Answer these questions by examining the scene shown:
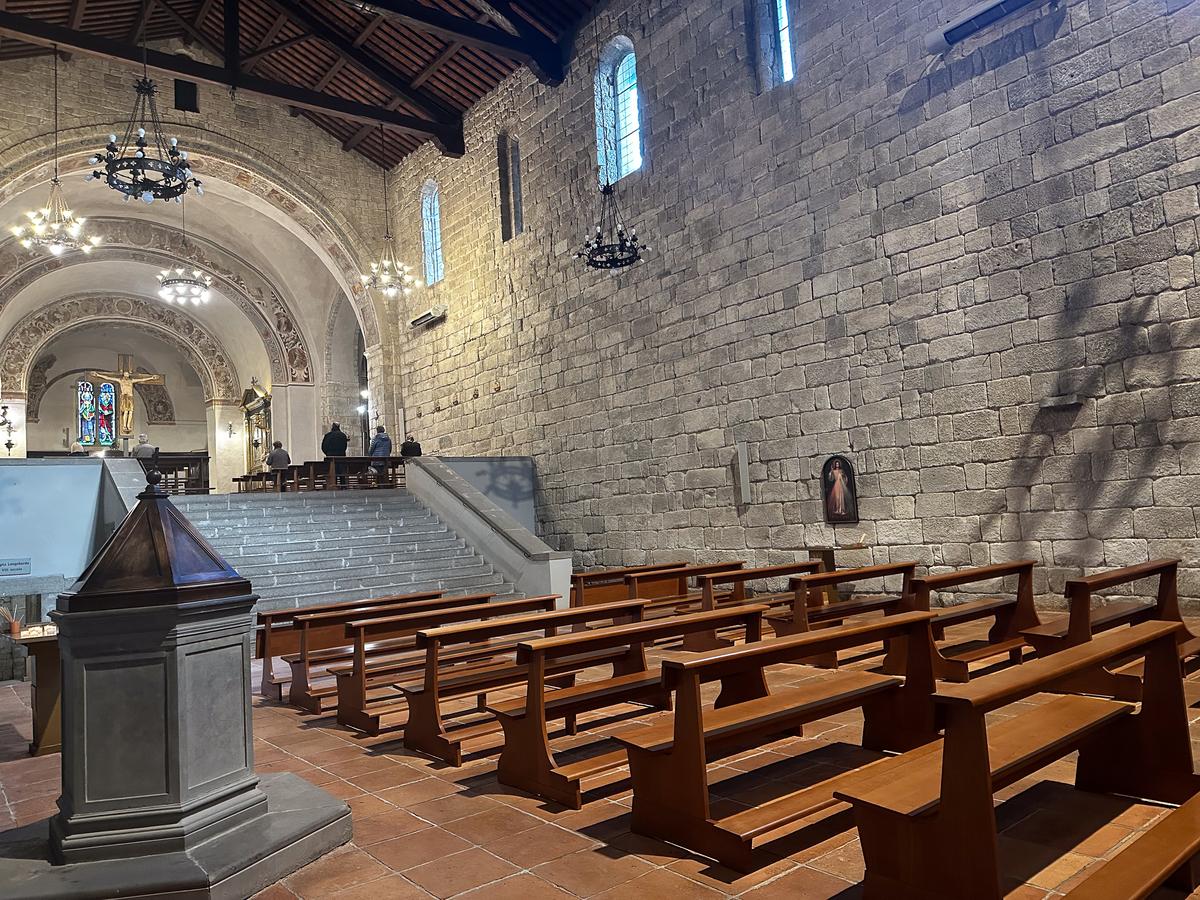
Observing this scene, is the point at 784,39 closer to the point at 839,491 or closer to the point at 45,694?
the point at 839,491

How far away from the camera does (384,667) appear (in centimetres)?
480

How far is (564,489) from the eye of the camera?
12.0m

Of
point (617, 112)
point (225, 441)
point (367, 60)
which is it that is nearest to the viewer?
point (617, 112)

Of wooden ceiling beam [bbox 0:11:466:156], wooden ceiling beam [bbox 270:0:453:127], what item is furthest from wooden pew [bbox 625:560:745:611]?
wooden ceiling beam [bbox 270:0:453:127]

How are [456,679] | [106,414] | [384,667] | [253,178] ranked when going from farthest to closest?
[106,414] < [253,178] < [384,667] < [456,679]

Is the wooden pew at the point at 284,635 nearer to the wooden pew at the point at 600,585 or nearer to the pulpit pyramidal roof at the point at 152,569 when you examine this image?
the wooden pew at the point at 600,585

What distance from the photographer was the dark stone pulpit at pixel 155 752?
2.44 m

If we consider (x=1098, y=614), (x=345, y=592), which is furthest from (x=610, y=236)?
(x=1098, y=614)

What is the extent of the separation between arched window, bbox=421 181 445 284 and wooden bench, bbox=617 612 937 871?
1313 centimetres

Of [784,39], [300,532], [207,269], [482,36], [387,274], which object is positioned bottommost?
[300,532]

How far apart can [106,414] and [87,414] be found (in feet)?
1.58

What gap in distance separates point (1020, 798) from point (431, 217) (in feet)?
48.4

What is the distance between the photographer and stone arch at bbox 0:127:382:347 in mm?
12836

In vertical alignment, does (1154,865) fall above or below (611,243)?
below
